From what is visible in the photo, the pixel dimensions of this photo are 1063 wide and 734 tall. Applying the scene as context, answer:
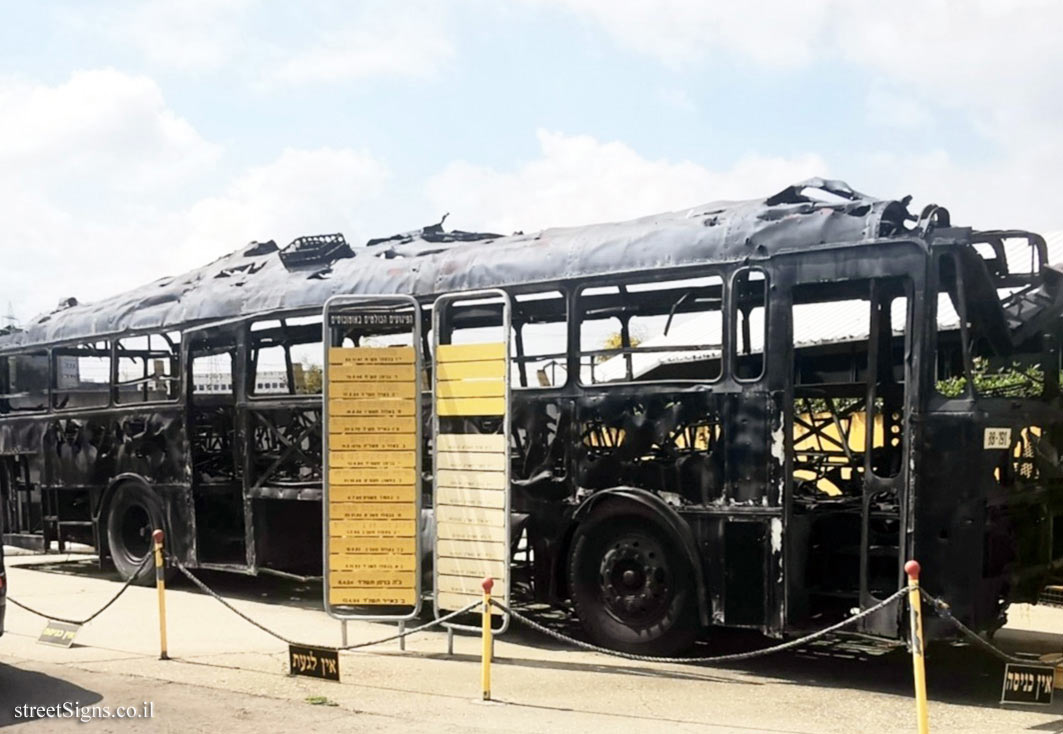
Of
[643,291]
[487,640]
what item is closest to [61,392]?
[643,291]

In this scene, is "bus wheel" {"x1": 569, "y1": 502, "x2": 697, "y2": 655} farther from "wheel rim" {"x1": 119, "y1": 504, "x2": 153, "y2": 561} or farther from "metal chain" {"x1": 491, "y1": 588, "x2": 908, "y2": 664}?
"wheel rim" {"x1": 119, "y1": 504, "x2": 153, "y2": 561}

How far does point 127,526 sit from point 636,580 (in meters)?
7.46

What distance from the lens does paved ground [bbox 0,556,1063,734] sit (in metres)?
7.55

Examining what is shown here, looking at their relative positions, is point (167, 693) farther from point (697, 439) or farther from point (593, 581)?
point (697, 439)

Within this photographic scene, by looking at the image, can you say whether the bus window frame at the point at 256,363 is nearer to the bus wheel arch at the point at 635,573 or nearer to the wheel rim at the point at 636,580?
the bus wheel arch at the point at 635,573

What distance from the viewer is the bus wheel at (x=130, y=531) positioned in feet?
47.0

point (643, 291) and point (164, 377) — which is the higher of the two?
point (643, 291)

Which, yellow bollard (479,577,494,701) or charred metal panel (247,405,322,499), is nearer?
yellow bollard (479,577,494,701)

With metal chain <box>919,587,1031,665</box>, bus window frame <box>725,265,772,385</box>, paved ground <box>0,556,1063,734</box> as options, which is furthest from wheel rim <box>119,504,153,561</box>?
metal chain <box>919,587,1031,665</box>

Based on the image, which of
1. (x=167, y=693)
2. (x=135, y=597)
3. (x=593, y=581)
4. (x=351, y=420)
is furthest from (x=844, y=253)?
(x=135, y=597)

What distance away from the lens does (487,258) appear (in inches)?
433

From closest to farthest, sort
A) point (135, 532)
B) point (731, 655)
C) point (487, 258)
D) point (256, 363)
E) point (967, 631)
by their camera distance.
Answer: point (967, 631) → point (731, 655) → point (487, 258) → point (256, 363) → point (135, 532)

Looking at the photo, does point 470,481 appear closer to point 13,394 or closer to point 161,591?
point 161,591

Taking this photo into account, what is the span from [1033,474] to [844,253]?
218 centimetres
